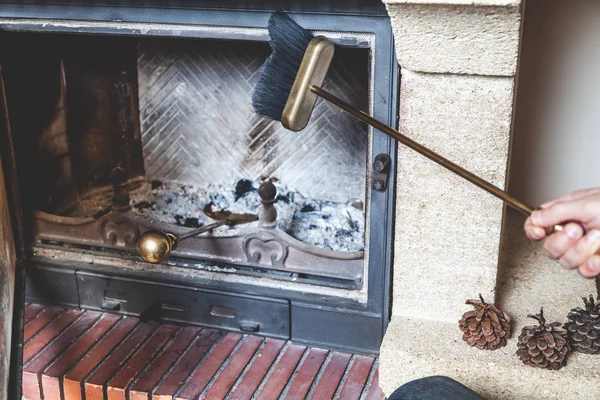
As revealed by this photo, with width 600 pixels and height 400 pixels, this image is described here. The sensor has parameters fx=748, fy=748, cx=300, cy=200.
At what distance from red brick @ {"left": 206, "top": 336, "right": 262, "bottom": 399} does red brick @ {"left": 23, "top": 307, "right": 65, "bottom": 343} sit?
0.46m

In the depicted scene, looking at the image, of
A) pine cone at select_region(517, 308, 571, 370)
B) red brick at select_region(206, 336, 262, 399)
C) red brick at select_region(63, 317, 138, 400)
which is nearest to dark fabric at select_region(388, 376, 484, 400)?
pine cone at select_region(517, 308, 571, 370)

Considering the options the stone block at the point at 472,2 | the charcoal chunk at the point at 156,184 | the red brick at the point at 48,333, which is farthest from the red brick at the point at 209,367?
the stone block at the point at 472,2

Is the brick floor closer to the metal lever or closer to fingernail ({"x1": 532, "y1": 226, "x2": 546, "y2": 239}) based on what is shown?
the metal lever

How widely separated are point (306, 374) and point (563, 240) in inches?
30.2

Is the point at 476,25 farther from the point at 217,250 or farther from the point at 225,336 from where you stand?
the point at 225,336

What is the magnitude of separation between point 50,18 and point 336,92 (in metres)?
0.65

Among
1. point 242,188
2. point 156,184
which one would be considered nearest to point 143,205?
point 156,184

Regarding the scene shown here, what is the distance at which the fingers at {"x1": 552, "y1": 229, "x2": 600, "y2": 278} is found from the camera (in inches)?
34.8

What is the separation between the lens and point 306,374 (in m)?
1.54

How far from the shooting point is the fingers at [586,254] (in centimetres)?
88

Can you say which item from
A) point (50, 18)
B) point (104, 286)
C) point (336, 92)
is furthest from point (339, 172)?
point (50, 18)

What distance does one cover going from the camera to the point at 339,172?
1851 millimetres

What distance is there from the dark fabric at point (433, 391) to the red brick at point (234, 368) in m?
0.47

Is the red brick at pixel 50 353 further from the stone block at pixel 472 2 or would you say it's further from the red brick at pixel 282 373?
the stone block at pixel 472 2
